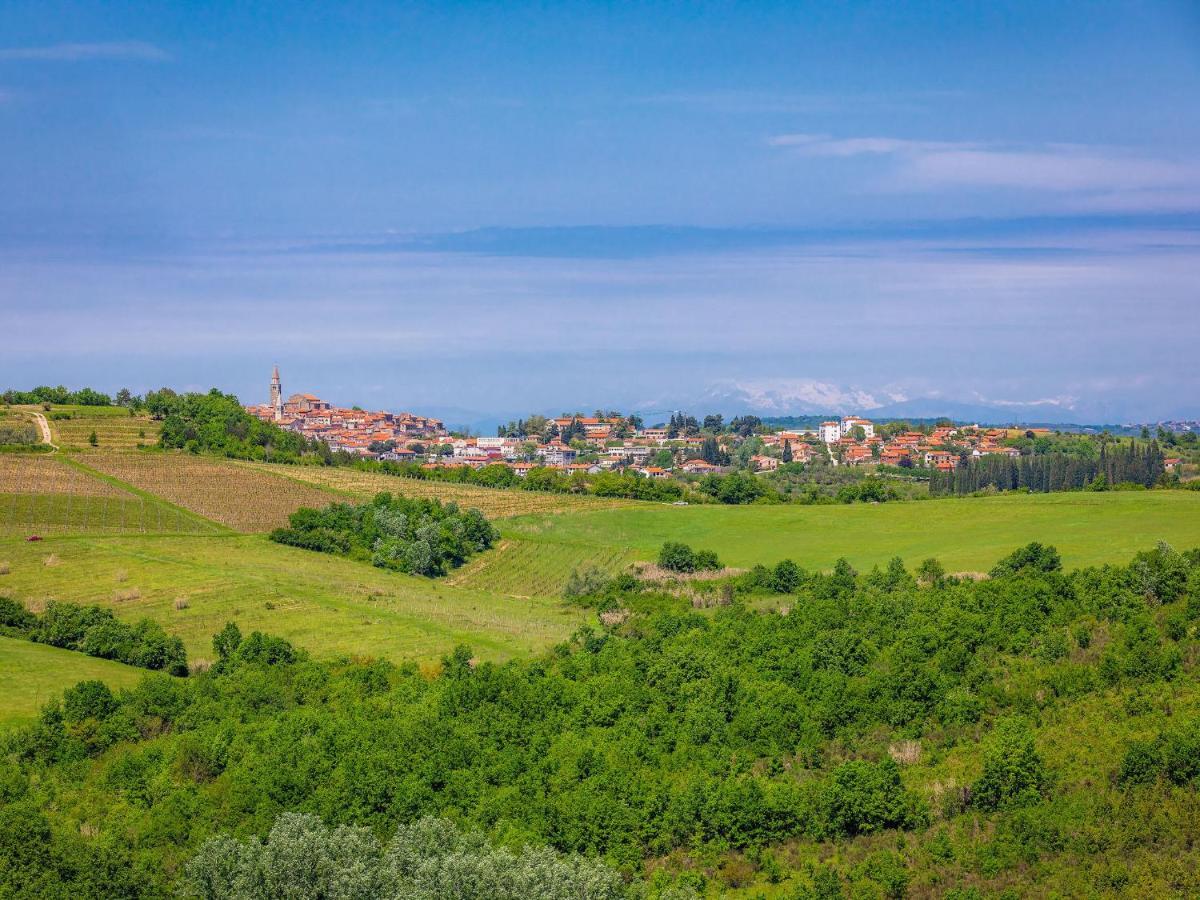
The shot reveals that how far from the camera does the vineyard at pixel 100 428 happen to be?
130 meters

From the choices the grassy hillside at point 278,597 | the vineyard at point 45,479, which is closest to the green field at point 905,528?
the grassy hillside at point 278,597

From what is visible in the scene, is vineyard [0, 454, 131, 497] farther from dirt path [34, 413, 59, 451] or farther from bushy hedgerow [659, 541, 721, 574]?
bushy hedgerow [659, 541, 721, 574]

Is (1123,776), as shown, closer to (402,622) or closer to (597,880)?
(597,880)

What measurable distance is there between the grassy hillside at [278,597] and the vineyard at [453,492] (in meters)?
27.0

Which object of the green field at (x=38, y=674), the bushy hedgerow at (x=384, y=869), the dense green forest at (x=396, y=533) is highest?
the dense green forest at (x=396, y=533)

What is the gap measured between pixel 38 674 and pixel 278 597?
1901 centimetres

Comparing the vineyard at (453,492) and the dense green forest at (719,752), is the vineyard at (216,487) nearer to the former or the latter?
the vineyard at (453,492)

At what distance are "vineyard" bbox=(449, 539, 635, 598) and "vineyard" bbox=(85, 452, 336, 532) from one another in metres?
18.8

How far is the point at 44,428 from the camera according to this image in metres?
133

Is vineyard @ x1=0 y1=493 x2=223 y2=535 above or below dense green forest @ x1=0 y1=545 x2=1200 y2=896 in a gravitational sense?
above

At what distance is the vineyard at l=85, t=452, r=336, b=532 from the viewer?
103750mm

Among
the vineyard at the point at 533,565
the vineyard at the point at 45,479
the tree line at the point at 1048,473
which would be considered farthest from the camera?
the tree line at the point at 1048,473

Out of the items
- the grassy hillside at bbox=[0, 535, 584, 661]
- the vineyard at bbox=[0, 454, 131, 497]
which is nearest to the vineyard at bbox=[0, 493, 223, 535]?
the vineyard at bbox=[0, 454, 131, 497]

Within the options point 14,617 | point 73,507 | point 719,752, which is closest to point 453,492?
point 73,507
